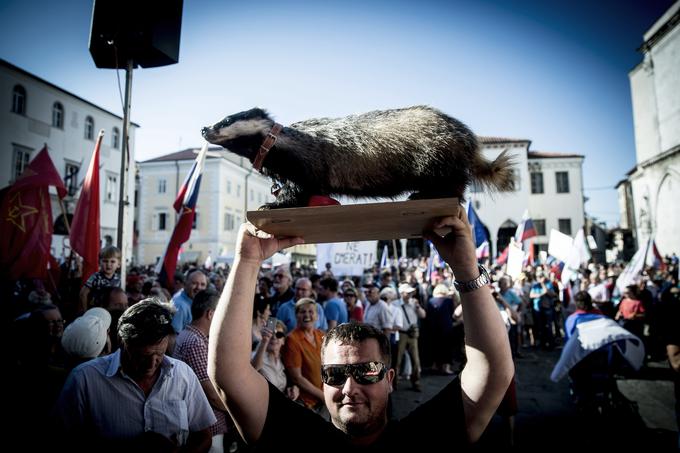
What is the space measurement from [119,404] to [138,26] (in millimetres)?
3876

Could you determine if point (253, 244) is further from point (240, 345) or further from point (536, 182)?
point (536, 182)

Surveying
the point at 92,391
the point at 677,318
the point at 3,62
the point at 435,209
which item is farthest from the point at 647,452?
the point at 3,62

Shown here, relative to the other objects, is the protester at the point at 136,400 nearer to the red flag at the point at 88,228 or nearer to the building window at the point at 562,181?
the red flag at the point at 88,228

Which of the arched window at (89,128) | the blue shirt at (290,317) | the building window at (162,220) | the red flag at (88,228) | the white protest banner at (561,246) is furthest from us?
the building window at (162,220)

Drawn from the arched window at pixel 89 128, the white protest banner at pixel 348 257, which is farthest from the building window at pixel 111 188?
the white protest banner at pixel 348 257

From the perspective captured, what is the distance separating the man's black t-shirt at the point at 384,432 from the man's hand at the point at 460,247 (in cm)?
52

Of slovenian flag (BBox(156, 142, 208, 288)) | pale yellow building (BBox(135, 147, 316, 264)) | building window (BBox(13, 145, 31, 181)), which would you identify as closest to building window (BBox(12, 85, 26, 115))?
building window (BBox(13, 145, 31, 181))

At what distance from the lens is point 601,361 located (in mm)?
5793

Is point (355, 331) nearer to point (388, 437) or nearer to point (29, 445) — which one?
point (388, 437)

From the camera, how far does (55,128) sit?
26969 mm

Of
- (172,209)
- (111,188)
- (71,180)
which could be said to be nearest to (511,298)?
(71,180)

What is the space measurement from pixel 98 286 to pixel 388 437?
4.85m

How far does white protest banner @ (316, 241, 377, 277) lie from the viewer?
33.9ft

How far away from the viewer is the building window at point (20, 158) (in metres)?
24.9
